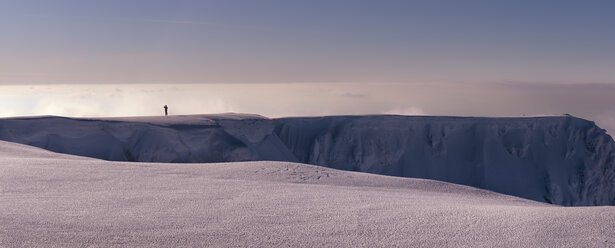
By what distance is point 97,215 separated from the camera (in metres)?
6.67

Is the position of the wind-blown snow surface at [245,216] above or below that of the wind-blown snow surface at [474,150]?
above

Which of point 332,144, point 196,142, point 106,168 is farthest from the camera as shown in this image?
point 332,144

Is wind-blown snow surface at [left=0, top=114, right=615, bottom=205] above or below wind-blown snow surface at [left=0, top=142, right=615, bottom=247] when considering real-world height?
below

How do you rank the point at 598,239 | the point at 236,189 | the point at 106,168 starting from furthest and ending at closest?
the point at 106,168 → the point at 236,189 → the point at 598,239

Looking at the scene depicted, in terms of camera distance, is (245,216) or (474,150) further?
(474,150)

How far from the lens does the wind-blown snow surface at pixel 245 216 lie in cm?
581

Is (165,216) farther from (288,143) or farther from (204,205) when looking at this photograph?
(288,143)

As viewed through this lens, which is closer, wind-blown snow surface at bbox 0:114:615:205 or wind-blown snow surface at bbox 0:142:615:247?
wind-blown snow surface at bbox 0:142:615:247

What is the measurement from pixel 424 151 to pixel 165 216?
107 feet

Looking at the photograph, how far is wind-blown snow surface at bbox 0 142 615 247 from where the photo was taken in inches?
229

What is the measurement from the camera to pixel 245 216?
22.6 ft

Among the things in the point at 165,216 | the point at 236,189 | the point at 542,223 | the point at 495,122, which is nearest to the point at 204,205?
the point at 165,216

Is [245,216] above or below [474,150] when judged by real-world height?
above

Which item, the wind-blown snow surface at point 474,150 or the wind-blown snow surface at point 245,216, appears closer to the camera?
the wind-blown snow surface at point 245,216
